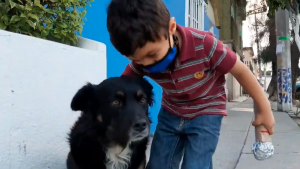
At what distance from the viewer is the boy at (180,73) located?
1855mm

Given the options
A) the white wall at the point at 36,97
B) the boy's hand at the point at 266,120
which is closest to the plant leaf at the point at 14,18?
the white wall at the point at 36,97

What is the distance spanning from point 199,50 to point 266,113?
0.64m

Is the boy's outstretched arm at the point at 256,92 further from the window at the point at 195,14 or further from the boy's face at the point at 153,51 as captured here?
the window at the point at 195,14

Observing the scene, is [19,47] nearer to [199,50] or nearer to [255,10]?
[199,50]

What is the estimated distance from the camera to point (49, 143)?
9.39 ft

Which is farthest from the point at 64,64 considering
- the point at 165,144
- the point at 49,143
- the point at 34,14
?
the point at 165,144

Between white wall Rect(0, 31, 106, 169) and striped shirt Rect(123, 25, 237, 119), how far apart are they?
39.8 inches

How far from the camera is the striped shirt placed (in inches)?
83.7

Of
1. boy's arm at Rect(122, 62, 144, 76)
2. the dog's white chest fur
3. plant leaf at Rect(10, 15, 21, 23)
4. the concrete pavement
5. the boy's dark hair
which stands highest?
plant leaf at Rect(10, 15, 21, 23)

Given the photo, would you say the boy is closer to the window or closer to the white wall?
the white wall

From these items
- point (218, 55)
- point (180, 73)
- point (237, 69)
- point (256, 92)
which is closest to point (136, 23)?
point (180, 73)

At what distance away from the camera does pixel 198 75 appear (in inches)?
85.7

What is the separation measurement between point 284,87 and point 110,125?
33.0 feet

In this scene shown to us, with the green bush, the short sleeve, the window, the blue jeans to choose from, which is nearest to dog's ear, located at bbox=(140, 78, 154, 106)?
the blue jeans
